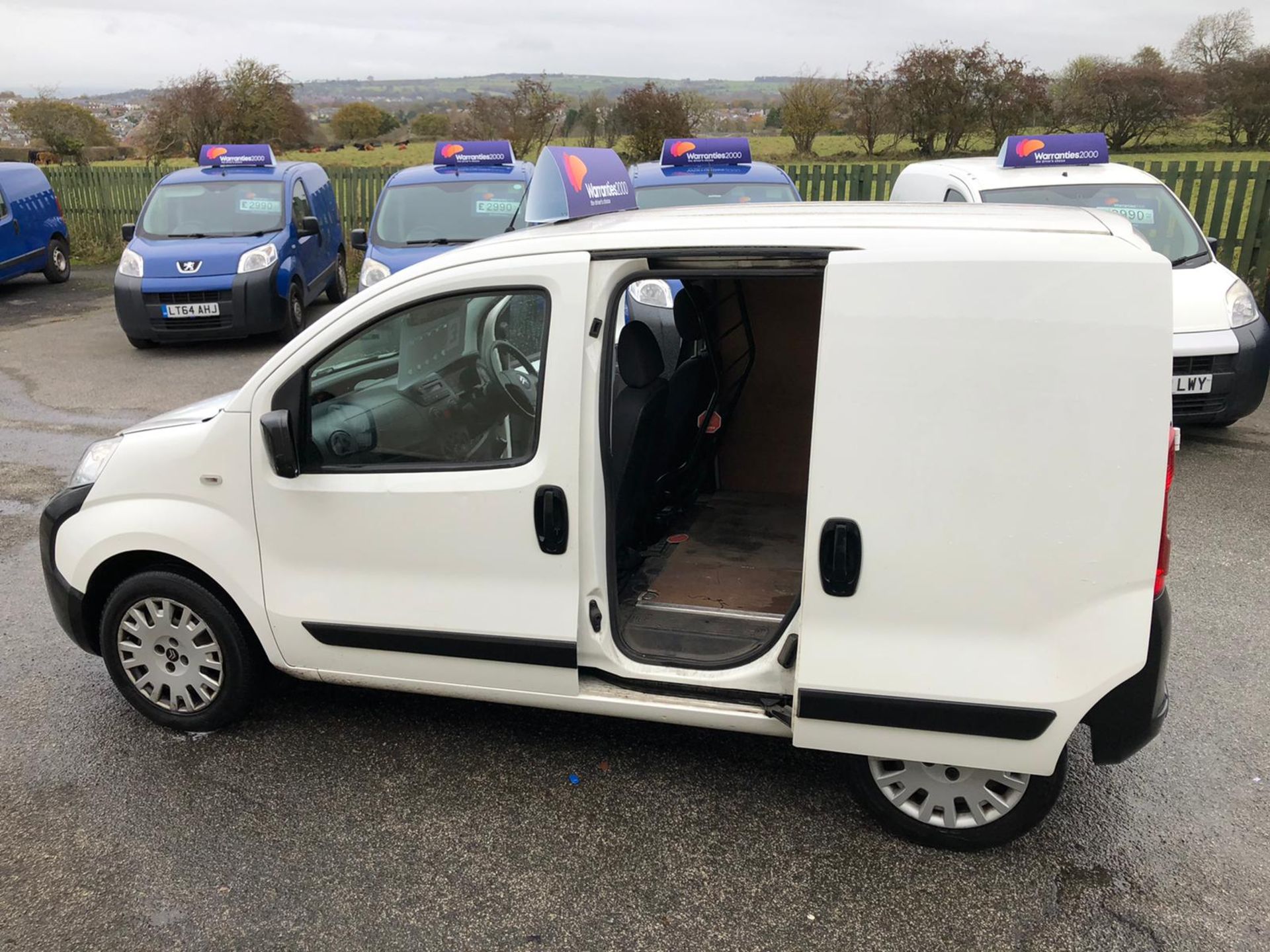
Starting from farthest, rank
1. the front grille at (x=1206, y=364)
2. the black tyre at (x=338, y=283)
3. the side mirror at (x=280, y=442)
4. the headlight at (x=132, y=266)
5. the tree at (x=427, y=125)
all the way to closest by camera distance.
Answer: the tree at (x=427, y=125)
the black tyre at (x=338, y=283)
the headlight at (x=132, y=266)
the front grille at (x=1206, y=364)
the side mirror at (x=280, y=442)

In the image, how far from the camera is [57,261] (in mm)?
15305

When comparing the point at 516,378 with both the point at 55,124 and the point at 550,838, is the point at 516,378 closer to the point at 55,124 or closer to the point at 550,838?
the point at 550,838

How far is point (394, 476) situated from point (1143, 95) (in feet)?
66.4

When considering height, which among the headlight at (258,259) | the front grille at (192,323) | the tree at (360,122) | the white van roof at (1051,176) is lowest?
the front grille at (192,323)

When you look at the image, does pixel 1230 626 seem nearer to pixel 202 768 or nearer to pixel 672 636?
pixel 672 636

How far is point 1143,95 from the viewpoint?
746 inches

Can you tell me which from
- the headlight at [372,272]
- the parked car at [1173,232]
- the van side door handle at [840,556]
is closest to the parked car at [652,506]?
the van side door handle at [840,556]

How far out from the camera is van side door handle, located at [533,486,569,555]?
9.32 ft

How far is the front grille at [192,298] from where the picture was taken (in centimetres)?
1016

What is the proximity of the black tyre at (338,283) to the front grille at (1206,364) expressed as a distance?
32.4ft

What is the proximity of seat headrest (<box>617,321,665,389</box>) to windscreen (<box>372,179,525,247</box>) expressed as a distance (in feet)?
21.0

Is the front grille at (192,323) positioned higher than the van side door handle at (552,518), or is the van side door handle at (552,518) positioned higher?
the van side door handle at (552,518)

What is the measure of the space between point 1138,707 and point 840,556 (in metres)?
0.87

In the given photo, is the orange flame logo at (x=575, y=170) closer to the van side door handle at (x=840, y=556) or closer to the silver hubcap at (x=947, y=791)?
the van side door handle at (x=840, y=556)
